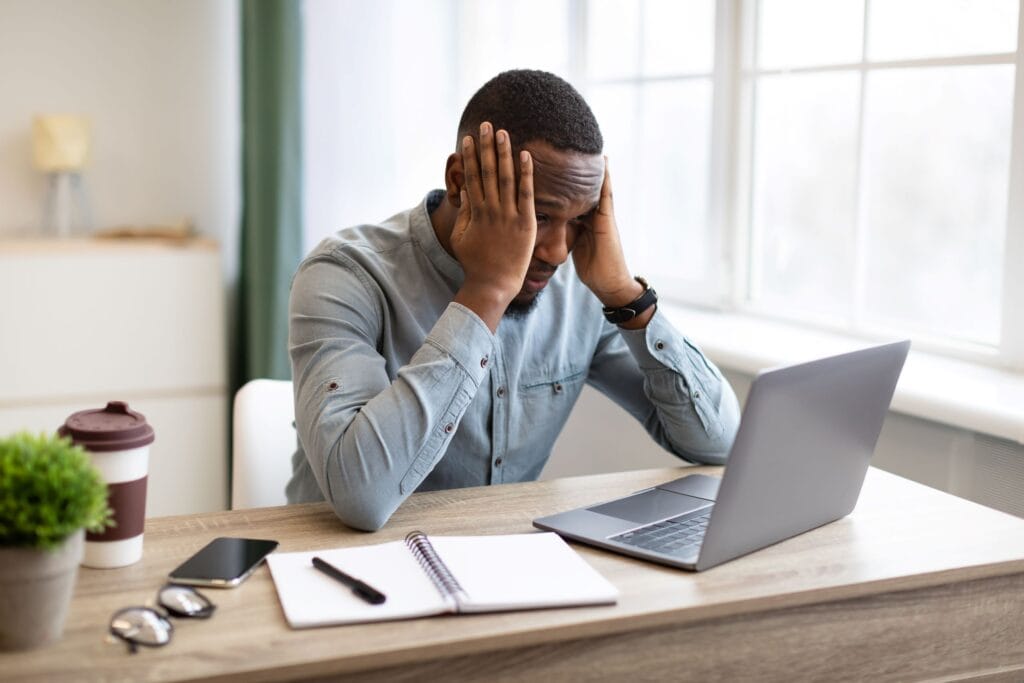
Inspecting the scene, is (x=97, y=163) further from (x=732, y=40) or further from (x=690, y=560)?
(x=690, y=560)

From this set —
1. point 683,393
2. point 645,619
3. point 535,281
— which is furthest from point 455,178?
point 645,619

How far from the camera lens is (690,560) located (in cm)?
132

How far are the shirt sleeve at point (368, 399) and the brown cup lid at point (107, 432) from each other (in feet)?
0.87

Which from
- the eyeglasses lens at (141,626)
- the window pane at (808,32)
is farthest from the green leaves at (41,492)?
the window pane at (808,32)

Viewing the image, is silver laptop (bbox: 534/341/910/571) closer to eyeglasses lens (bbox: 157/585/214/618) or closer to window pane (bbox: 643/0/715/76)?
eyeglasses lens (bbox: 157/585/214/618)

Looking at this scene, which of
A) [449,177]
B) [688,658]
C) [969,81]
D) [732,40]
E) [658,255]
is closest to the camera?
[688,658]

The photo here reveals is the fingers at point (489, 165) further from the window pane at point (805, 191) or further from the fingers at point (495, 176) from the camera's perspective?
the window pane at point (805, 191)

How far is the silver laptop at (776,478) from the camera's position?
1.29m

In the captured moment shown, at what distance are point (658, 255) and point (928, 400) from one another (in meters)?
1.28

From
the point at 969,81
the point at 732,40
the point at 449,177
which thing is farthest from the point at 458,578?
the point at 732,40

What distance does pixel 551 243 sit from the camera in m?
1.69

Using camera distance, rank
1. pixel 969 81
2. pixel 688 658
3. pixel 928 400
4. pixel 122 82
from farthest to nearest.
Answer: pixel 122 82, pixel 969 81, pixel 928 400, pixel 688 658

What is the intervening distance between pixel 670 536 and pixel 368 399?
0.44 metres

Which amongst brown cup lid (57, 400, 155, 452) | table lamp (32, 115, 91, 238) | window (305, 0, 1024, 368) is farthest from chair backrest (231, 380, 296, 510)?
table lamp (32, 115, 91, 238)
